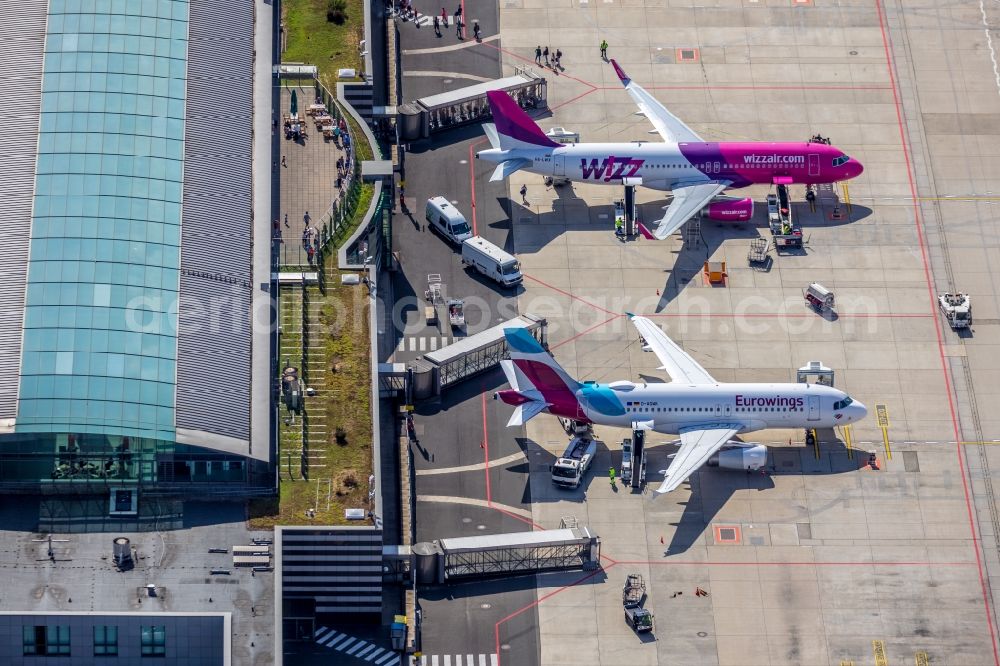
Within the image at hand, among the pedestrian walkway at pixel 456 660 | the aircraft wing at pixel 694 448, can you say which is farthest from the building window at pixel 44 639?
the aircraft wing at pixel 694 448

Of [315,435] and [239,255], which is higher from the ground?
[239,255]

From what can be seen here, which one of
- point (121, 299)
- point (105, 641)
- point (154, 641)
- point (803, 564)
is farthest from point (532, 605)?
point (121, 299)

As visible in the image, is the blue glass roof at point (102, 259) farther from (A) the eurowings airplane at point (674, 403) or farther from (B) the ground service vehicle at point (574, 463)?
(B) the ground service vehicle at point (574, 463)

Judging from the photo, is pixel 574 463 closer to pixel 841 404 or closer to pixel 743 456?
pixel 743 456

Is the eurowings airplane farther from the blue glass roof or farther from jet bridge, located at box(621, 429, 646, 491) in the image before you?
the blue glass roof

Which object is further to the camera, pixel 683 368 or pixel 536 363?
pixel 683 368

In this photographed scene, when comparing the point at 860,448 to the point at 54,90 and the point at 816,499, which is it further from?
the point at 54,90

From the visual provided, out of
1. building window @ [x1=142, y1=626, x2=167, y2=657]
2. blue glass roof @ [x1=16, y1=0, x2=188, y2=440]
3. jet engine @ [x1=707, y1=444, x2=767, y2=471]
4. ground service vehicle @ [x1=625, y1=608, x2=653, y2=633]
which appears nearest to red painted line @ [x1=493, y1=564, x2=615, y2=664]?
ground service vehicle @ [x1=625, y1=608, x2=653, y2=633]

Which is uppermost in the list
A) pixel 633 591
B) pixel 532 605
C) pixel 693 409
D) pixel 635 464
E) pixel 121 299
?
pixel 121 299

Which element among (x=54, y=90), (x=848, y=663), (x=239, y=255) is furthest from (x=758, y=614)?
(x=54, y=90)
